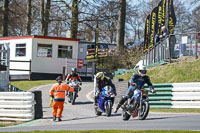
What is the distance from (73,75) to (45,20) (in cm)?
2014

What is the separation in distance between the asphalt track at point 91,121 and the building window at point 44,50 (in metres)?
→ 9.83

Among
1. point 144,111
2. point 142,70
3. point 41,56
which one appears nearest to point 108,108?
point 142,70

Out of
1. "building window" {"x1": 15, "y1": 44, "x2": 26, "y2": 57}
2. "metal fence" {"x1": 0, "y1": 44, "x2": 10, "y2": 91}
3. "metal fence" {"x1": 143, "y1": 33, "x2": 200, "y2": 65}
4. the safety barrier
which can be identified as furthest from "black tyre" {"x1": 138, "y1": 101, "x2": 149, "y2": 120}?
"building window" {"x1": 15, "y1": 44, "x2": 26, "y2": 57}

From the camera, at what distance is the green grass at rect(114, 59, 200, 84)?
21584 mm

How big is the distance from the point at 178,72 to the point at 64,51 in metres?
17.9

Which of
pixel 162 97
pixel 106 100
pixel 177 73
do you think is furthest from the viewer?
pixel 177 73

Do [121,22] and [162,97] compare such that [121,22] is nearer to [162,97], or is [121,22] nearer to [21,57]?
[21,57]

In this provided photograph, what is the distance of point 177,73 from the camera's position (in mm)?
22391

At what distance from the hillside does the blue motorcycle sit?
5.91 m

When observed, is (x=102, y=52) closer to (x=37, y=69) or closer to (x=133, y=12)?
(x=133, y=12)

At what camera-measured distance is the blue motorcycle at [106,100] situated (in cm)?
1661

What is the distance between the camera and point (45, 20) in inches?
1665

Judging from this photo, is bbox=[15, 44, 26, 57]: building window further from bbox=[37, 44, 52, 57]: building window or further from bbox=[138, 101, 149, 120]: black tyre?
bbox=[138, 101, 149, 120]: black tyre

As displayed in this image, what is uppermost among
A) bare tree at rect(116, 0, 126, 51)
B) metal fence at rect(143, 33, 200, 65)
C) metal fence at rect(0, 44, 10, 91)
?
bare tree at rect(116, 0, 126, 51)
